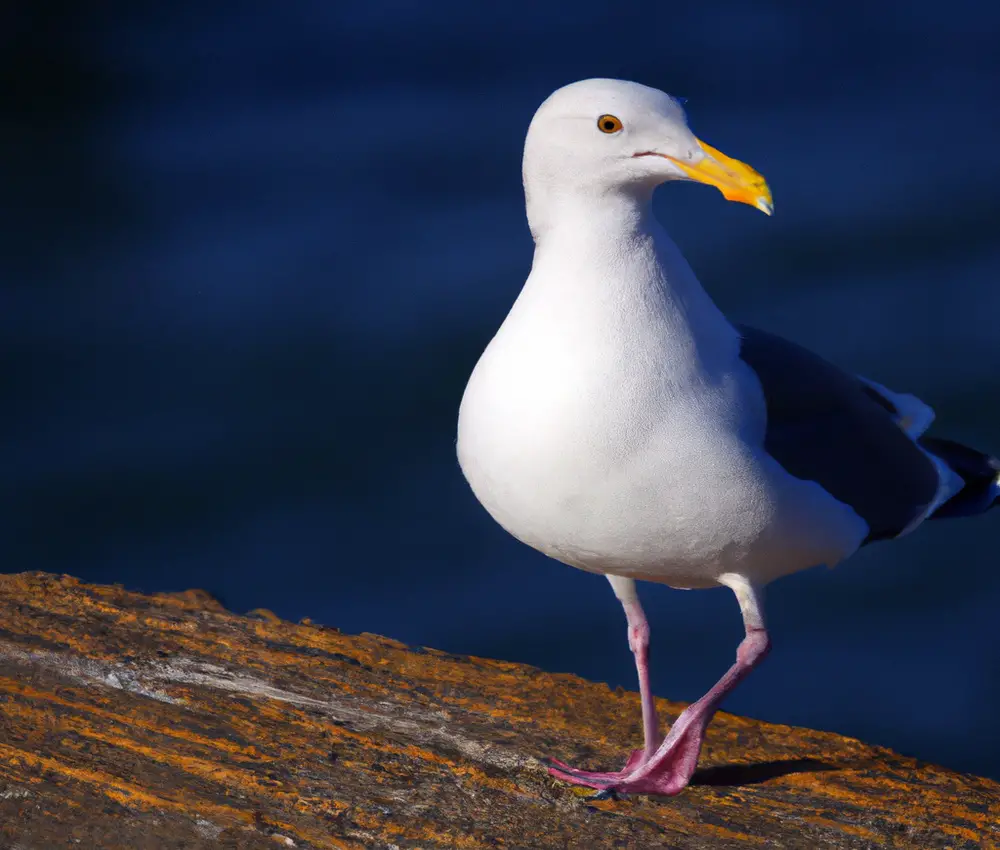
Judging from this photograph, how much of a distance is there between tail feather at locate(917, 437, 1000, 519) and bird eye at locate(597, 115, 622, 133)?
4.43ft

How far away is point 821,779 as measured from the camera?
9.21 ft

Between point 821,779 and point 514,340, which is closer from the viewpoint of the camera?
point 514,340

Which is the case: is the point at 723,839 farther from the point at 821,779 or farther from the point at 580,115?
the point at 580,115

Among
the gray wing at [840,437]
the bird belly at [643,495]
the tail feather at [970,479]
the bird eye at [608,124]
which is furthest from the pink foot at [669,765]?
the bird eye at [608,124]

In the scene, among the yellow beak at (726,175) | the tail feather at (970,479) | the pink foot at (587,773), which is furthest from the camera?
the tail feather at (970,479)

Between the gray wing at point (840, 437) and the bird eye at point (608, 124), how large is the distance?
0.52 meters

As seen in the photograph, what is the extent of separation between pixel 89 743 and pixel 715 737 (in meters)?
1.24

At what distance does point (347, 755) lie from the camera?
2713mm

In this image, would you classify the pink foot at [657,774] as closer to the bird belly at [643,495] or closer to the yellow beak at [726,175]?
the bird belly at [643,495]

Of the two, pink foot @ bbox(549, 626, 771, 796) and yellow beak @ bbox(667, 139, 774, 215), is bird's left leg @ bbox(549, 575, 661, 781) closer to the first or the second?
pink foot @ bbox(549, 626, 771, 796)

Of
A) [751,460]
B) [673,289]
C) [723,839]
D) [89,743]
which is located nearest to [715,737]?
[723,839]

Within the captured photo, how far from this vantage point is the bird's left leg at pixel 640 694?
9.05 feet

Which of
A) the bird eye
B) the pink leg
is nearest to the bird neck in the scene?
the bird eye

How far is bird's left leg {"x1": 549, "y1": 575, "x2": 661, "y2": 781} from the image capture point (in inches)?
109
